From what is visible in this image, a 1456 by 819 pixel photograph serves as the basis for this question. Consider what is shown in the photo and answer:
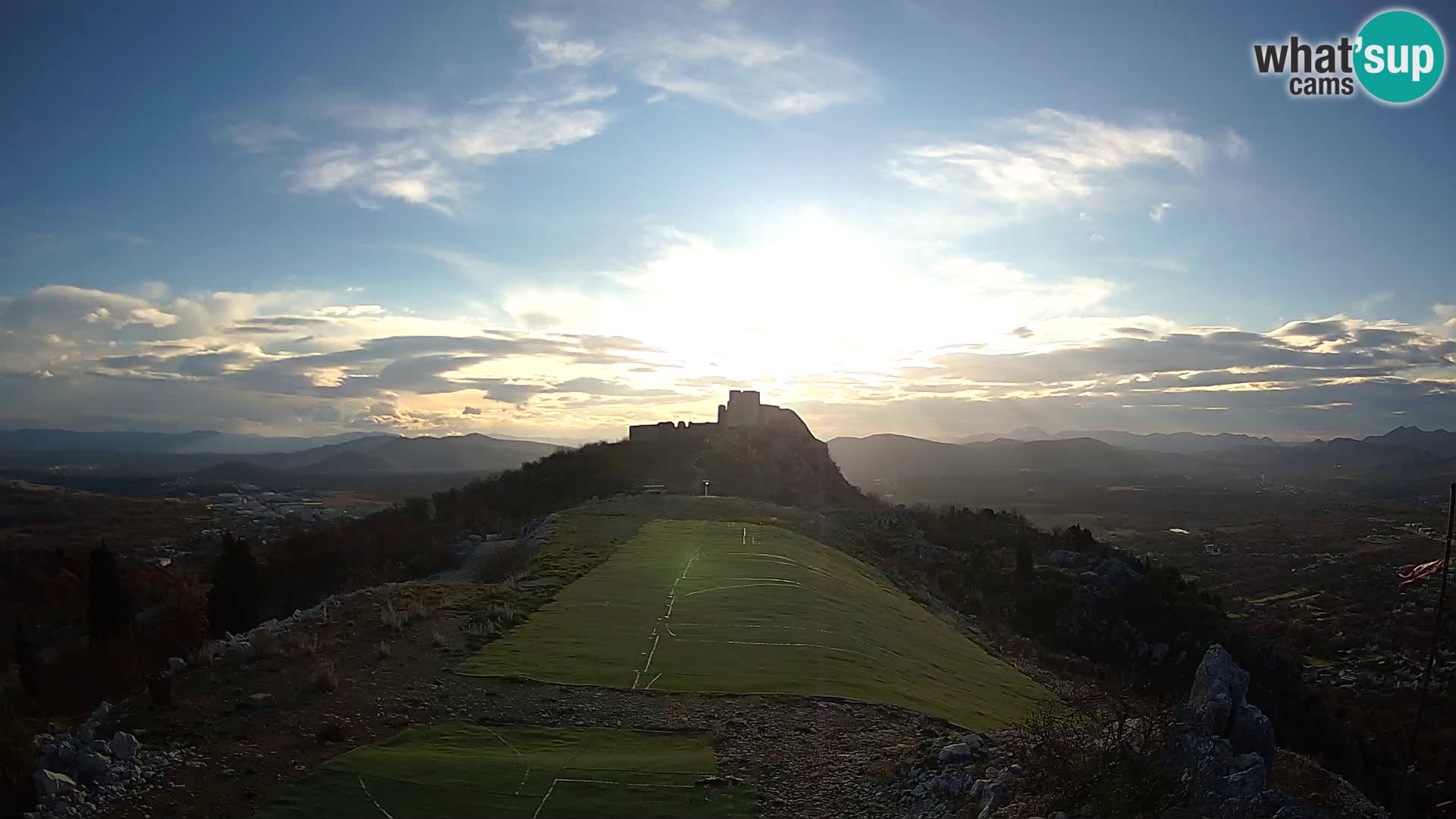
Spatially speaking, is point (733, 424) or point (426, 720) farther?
point (733, 424)

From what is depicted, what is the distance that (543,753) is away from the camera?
9094mm

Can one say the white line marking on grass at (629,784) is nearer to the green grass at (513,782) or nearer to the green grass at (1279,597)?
the green grass at (513,782)

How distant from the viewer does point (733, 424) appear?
57.3 meters

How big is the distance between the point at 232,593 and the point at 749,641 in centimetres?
1547

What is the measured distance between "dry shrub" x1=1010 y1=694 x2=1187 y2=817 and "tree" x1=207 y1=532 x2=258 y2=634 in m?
20.5

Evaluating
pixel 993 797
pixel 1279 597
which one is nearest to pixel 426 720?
pixel 993 797

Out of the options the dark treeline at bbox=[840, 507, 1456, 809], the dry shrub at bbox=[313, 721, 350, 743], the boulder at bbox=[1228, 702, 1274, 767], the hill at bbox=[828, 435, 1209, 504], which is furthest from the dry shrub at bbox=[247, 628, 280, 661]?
the hill at bbox=[828, 435, 1209, 504]

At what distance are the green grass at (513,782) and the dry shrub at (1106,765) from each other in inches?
106

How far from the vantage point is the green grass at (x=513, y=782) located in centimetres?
759

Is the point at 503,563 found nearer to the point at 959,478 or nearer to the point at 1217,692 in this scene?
the point at 1217,692

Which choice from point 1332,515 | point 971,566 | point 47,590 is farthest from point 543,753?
point 1332,515

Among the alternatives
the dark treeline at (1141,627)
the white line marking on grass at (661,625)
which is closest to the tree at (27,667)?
the white line marking on grass at (661,625)

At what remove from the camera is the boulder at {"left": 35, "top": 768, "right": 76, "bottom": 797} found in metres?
7.14

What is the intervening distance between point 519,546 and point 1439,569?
70.8 feet
